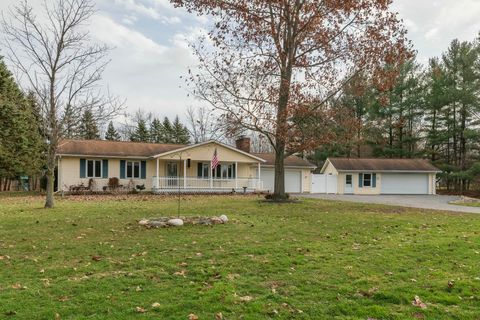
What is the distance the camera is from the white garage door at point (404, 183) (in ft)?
111

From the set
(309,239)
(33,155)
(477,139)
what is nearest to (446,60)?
(477,139)

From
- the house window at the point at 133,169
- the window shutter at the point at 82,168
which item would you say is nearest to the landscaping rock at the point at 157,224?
the window shutter at the point at 82,168

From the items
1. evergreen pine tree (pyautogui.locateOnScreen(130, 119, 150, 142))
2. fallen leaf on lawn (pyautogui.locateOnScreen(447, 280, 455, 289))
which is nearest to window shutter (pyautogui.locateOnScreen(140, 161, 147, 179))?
fallen leaf on lawn (pyautogui.locateOnScreen(447, 280, 455, 289))

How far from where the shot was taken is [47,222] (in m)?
10.3

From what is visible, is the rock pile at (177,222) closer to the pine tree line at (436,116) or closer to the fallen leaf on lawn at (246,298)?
the fallen leaf on lawn at (246,298)

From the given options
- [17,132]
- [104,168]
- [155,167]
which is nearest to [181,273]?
[104,168]

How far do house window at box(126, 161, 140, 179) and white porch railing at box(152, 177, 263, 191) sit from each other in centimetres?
198

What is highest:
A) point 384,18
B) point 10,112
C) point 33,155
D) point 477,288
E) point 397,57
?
point 384,18

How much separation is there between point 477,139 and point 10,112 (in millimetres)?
39025

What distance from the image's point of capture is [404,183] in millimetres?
34031

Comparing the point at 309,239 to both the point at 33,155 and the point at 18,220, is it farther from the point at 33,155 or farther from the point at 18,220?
the point at 33,155

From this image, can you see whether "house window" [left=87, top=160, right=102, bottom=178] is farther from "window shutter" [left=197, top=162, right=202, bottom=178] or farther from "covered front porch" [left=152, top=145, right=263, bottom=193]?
"window shutter" [left=197, top=162, right=202, bottom=178]

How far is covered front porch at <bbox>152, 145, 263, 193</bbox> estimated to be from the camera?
88.1ft

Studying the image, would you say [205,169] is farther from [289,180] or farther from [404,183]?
[404,183]
